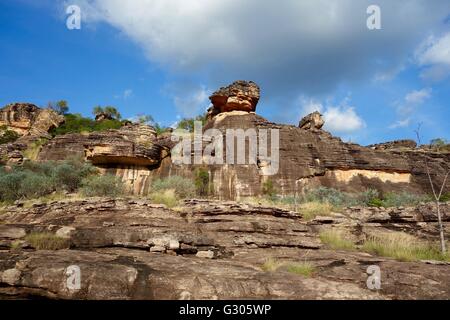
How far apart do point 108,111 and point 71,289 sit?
154 ft

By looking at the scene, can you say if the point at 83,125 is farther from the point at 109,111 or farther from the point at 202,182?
the point at 202,182

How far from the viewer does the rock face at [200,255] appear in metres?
5.51

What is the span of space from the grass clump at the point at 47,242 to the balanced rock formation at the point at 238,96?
2238 centimetres

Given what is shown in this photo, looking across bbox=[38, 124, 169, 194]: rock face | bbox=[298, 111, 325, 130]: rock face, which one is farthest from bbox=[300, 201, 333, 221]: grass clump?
bbox=[298, 111, 325, 130]: rock face

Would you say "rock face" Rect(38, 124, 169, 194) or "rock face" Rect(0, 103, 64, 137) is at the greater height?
"rock face" Rect(0, 103, 64, 137)

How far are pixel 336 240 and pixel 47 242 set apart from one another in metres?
7.48

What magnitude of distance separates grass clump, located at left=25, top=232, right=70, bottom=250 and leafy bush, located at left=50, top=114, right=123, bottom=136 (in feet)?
Result: 107

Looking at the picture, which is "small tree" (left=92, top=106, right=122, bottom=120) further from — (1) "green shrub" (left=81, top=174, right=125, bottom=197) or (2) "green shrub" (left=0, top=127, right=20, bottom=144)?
(1) "green shrub" (left=81, top=174, right=125, bottom=197)

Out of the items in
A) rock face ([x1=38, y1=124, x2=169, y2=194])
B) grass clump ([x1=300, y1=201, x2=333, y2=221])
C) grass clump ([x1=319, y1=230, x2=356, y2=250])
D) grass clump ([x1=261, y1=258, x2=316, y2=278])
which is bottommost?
grass clump ([x1=261, y1=258, x2=316, y2=278])

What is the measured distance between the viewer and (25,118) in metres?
38.0

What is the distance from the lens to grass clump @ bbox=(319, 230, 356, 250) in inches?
375

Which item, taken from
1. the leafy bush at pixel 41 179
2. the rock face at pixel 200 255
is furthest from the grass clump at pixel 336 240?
the leafy bush at pixel 41 179

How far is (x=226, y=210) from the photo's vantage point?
36.5 feet

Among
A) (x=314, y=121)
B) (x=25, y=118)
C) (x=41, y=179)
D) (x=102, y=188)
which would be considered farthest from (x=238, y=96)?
(x=25, y=118)
